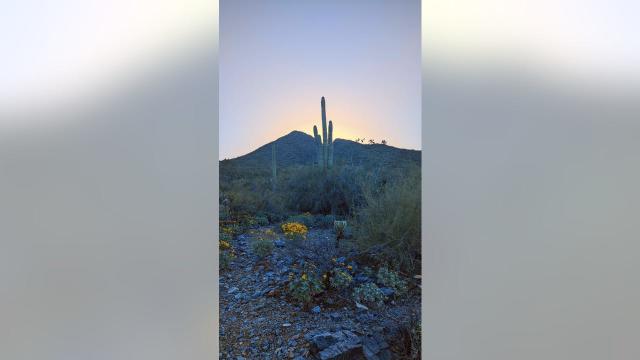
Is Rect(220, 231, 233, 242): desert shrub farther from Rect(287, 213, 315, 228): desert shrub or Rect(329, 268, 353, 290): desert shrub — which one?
Rect(329, 268, 353, 290): desert shrub

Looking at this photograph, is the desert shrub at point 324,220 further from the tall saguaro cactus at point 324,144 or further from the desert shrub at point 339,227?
the tall saguaro cactus at point 324,144

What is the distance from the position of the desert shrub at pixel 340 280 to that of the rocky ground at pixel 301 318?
58 millimetres

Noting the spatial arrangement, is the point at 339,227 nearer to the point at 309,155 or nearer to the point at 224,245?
the point at 309,155

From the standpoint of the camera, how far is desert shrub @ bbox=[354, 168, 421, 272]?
1984mm

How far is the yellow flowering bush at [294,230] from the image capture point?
6.95 feet

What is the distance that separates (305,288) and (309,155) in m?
1.16

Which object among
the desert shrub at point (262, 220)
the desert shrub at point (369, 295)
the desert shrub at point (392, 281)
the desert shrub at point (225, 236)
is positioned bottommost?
the desert shrub at point (369, 295)

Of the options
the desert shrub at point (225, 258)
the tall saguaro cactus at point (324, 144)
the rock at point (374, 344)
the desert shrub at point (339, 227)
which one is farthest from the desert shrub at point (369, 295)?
the tall saguaro cactus at point (324, 144)

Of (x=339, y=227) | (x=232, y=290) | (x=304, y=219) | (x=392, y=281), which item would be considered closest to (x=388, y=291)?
(x=392, y=281)
